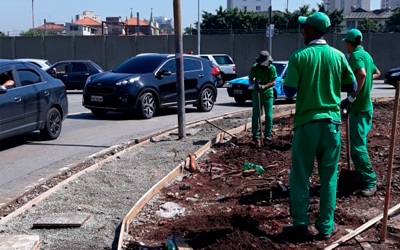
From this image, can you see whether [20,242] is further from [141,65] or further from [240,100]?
[240,100]

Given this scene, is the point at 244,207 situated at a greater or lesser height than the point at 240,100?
greater

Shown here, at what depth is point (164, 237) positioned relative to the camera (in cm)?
567

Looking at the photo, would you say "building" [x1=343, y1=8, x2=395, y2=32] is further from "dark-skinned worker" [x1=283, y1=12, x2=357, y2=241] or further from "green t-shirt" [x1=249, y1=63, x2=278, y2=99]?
"dark-skinned worker" [x1=283, y1=12, x2=357, y2=241]

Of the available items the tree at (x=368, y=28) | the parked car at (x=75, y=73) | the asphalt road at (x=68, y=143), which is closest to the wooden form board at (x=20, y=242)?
the asphalt road at (x=68, y=143)

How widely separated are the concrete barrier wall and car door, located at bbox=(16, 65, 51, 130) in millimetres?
29077

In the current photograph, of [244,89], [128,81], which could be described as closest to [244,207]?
[128,81]

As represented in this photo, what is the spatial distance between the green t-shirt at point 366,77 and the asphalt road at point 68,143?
4.78 metres

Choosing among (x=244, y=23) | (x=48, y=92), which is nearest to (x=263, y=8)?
(x=244, y=23)

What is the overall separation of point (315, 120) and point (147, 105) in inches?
434

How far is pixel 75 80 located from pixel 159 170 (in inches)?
725

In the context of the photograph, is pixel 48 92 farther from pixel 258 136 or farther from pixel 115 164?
pixel 258 136

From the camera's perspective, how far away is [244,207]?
6.54 metres

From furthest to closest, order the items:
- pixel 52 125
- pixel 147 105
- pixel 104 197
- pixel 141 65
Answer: pixel 141 65 → pixel 147 105 → pixel 52 125 → pixel 104 197

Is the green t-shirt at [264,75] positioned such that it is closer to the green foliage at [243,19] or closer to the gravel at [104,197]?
the gravel at [104,197]
